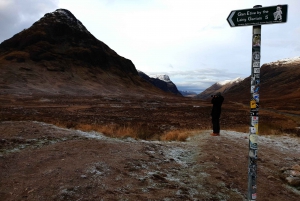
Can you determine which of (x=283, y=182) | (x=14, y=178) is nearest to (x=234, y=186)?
(x=283, y=182)

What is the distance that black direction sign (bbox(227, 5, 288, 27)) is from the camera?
392 centimetres

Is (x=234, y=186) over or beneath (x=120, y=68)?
beneath

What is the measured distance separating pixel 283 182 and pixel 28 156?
284 inches

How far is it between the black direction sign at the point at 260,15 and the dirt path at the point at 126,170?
11.7ft

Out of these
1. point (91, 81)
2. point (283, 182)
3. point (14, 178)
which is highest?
point (91, 81)

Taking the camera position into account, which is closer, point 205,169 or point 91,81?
point 205,169

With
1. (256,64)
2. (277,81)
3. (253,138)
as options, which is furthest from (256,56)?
(277,81)

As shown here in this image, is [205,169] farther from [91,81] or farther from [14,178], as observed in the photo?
[91,81]

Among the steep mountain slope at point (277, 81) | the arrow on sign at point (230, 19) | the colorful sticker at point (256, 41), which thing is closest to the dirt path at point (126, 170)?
the colorful sticker at point (256, 41)

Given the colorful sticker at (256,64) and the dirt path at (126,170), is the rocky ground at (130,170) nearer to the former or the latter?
the dirt path at (126,170)

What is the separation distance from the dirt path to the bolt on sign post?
1.80 meters

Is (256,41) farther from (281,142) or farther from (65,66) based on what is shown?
(65,66)

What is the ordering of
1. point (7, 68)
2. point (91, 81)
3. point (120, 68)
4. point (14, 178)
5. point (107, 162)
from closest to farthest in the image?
point (14, 178) < point (107, 162) < point (7, 68) < point (91, 81) < point (120, 68)

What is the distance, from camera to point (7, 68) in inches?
2721
